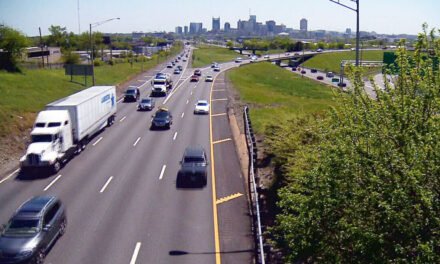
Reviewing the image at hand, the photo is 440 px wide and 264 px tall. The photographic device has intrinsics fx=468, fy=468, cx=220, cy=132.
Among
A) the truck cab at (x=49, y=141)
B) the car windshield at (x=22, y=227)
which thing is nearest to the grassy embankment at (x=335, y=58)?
the truck cab at (x=49, y=141)

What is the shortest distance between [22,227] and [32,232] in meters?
0.54

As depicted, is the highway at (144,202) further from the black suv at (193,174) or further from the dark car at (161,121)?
the dark car at (161,121)

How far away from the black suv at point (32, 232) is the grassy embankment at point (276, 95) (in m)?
11.8

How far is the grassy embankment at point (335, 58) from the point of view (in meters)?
65.9

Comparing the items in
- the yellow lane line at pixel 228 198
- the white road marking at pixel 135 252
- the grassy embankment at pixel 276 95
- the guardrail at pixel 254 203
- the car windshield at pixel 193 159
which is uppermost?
the grassy embankment at pixel 276 95

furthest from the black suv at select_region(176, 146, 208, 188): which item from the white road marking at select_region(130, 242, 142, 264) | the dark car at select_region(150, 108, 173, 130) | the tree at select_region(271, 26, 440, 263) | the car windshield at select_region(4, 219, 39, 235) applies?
the dark car at select_region(150, 108, 173, 130)

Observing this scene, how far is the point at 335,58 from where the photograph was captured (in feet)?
283

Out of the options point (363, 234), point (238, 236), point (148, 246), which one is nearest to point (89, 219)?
point (148, 246)

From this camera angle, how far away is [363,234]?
10.7 meters

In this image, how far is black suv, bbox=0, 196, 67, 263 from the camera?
16.5 metres

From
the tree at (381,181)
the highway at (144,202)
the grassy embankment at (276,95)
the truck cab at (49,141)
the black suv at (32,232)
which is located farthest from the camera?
the grassy embankment at (276,95)

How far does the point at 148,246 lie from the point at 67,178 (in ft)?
36.2

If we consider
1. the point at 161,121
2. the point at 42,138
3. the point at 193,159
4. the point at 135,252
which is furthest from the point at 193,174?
the point at 161,121

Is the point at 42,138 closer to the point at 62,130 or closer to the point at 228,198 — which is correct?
the point at 62,130
